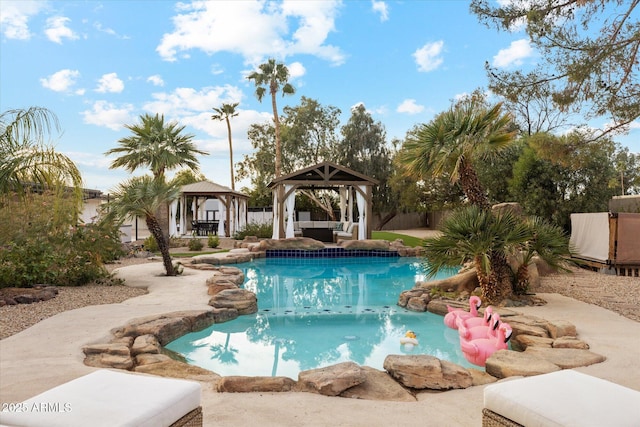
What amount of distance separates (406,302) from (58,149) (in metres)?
6.05

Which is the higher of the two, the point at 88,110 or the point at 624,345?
the point at 88,110

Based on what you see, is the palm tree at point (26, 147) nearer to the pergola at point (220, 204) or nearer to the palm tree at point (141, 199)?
the palm tree at point (141, 199)

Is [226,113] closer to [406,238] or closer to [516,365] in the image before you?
[406,238]

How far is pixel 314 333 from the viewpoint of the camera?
6301 millimetres

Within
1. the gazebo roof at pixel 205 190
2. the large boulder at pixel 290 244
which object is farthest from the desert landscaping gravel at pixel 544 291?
the gazebo roof at pixel 205 190

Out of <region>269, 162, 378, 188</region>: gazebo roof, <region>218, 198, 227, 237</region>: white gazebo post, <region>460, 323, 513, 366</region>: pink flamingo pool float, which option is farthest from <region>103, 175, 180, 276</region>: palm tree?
<region>218, 198, 227, 237</region>: white gazebo post

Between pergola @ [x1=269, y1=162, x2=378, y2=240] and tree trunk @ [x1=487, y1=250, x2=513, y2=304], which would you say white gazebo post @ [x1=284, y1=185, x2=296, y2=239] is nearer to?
pergola @ [x1=269, y1=162, x2=378, y2=240]

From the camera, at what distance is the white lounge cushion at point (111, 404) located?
1.88 m

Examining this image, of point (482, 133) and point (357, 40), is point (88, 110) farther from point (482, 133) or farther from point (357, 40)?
point (482, 133)

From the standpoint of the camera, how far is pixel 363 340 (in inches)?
235

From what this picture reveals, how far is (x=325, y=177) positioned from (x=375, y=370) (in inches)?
544

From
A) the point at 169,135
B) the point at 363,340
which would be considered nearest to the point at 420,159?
the point at 363,340

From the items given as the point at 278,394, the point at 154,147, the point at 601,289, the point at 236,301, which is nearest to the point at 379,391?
the point at 278,394

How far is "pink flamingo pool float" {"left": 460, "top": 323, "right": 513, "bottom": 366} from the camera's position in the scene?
191 inches
